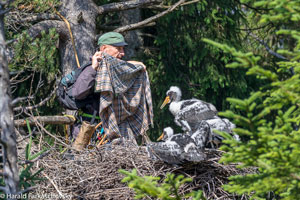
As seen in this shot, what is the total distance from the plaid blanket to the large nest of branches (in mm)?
693

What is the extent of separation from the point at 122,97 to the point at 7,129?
2.72 metres

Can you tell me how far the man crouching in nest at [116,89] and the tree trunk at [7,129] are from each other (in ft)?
7.37

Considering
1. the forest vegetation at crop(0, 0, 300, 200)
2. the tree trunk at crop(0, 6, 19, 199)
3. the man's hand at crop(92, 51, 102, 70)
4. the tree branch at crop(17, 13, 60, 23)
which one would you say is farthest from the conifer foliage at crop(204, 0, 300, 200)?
the tree branch at crop(17, 13, 60, 23)

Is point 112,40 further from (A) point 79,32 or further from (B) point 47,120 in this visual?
(A) point 79,32

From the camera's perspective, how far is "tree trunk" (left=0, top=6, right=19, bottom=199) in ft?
9.92

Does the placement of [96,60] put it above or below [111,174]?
above

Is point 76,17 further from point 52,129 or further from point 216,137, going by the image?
point 216,137

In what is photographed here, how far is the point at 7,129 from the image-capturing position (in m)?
3.05

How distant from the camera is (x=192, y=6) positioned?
8641mm

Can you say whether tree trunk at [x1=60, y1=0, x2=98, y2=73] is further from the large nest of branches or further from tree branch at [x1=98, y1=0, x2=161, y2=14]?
the large nest of branches

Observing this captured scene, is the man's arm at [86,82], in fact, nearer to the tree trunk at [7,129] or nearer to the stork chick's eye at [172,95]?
the stork chick's eye at [172,95]

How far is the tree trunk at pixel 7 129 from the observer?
119 inches

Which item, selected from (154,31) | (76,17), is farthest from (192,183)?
(154,31)

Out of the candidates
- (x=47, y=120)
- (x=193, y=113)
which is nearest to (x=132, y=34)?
(x=47, y=120)
